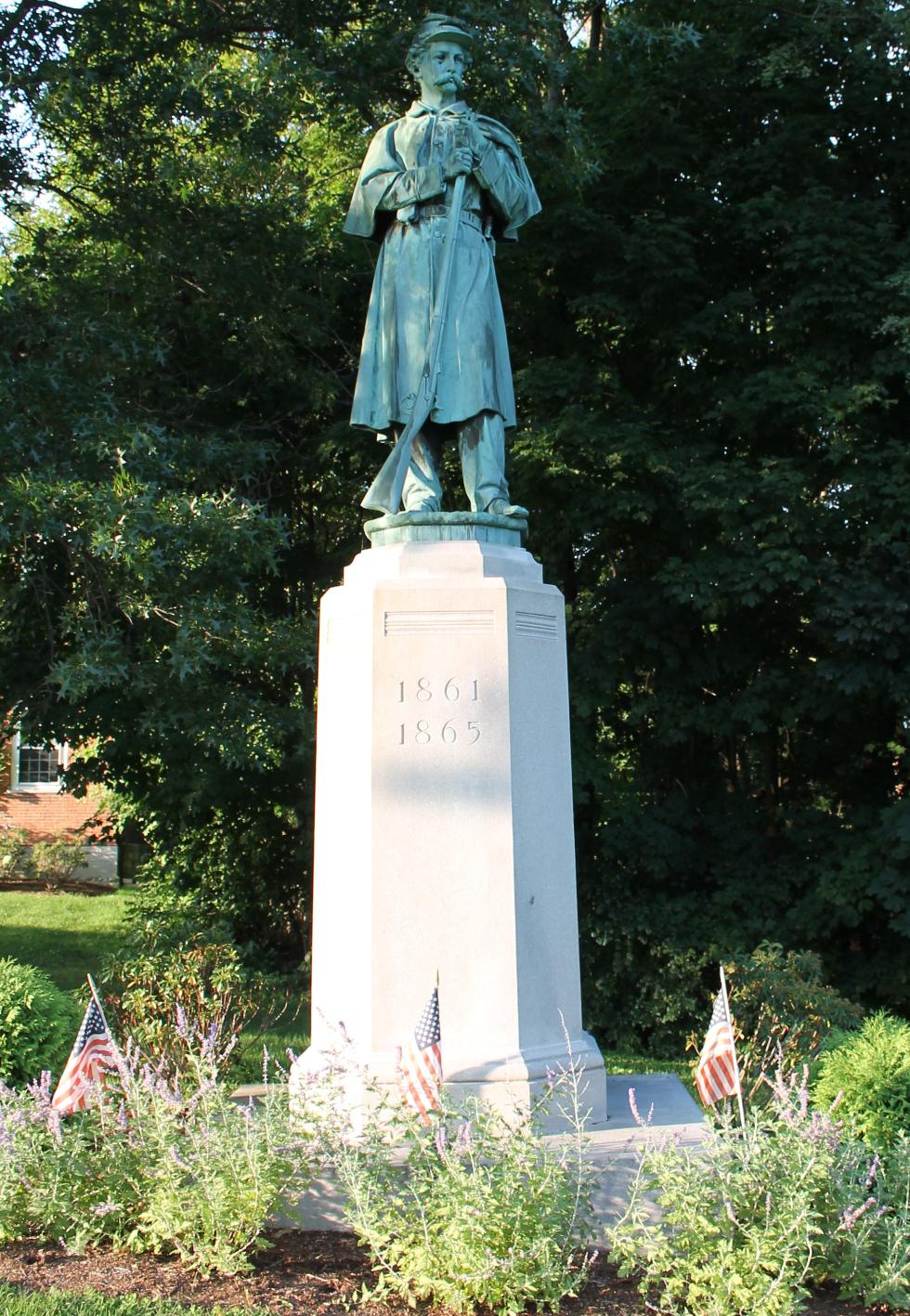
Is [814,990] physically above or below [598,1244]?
above

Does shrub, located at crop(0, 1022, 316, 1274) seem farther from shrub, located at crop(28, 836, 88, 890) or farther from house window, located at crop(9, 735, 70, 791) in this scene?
house window, located at crop(9, 735, 70, 791)

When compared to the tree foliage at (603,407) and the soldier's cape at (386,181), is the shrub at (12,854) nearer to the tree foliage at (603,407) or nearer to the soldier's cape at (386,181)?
the tree foliage at (603,407)

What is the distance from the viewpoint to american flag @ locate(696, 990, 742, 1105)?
516cm

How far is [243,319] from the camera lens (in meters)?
13.6

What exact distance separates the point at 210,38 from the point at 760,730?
8542 millimetres

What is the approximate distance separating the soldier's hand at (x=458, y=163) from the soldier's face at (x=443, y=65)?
1.20ft

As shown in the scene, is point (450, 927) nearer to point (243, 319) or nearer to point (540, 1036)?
point (540, 1036)

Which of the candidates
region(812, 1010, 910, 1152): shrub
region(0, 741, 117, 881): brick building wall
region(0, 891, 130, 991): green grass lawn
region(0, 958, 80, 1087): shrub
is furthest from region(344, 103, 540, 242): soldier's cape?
region(0, 741, 117, 881): brick building wall

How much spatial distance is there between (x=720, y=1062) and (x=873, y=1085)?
4.88 ft

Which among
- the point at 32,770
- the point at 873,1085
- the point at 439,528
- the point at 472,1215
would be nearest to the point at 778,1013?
the point at 873,1085

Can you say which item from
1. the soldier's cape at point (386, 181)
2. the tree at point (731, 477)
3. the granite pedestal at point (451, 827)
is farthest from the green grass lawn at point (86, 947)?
the soldier's cape at point (386, 181)

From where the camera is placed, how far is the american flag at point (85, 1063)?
5.14 m

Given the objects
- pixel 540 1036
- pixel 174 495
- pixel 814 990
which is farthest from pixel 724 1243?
pixel 174 495

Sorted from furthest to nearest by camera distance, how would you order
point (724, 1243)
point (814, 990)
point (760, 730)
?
1. point (760, 730)
2. point (814, 990)
3. point (724, 1243)
